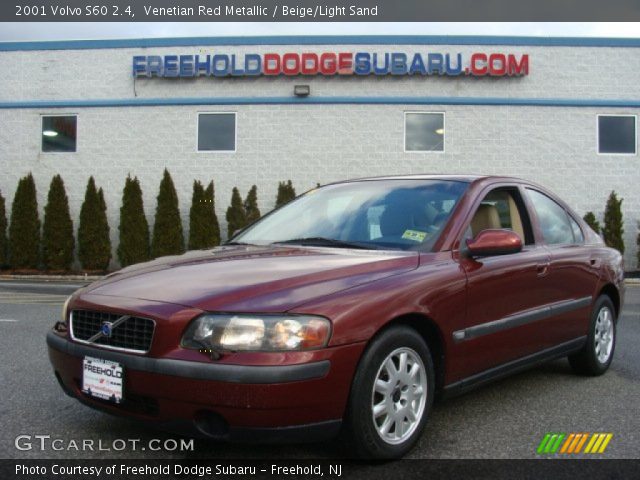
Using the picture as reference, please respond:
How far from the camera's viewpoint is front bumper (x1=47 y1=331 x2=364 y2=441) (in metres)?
2.53

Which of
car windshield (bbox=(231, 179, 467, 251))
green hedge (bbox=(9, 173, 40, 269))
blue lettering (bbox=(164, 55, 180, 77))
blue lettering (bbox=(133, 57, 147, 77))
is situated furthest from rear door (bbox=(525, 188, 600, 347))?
green hedge (bbox=(9, 173, 40, 269))

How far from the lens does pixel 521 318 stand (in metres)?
3.81

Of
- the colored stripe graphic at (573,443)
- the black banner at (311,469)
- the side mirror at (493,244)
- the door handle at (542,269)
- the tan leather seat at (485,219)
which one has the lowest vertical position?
the colored stripe graphic at (573,443)

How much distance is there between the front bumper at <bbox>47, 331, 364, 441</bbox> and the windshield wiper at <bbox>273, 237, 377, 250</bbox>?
92 cm

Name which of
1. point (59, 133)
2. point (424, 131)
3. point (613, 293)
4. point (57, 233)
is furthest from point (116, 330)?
point (59, 133)

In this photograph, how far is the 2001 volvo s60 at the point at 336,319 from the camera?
2.58 m

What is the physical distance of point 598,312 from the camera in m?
4.80

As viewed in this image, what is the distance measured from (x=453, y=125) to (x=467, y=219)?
13.0 meters

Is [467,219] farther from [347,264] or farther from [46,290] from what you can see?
[46,290]

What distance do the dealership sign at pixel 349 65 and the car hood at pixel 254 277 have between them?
13.3 metres

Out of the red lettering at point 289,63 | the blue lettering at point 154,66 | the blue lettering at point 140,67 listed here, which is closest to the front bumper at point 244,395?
the red lettering at point 289,63

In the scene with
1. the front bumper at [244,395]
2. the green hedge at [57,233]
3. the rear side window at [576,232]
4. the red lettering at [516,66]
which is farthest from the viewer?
the red lettering at [516,66]

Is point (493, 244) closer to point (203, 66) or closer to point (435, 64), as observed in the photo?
point (435, 64)

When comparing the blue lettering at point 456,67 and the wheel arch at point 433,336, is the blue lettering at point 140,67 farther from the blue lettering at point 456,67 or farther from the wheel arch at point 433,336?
the wheel arch at point 433,336
